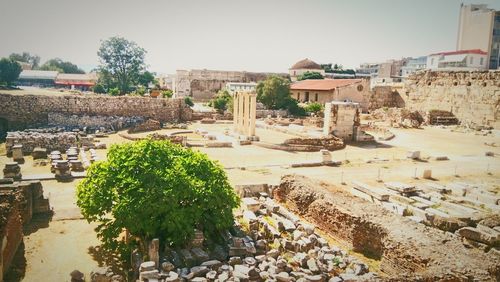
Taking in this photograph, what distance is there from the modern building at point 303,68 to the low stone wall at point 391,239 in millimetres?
54936

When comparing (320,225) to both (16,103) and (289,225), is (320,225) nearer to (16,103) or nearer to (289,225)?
(289,225)

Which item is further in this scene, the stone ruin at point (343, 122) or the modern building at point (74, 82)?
the modern building at point (74, 82)

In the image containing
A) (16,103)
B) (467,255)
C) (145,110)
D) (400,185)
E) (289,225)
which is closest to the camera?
(467,255)

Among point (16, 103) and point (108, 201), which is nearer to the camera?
point (108, 201)

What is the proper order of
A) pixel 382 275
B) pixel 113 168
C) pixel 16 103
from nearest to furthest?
pixel 382 275, pixel 113 168, pixel 16 103

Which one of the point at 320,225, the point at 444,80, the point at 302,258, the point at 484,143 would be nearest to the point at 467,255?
the point at 302,258

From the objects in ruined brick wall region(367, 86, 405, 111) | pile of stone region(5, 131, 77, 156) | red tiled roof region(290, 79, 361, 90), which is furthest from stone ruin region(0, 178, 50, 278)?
ruined brick wall region(367, 86, 405, 111)

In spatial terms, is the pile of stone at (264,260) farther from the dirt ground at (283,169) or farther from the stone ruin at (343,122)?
the stone ruin at (343,122)

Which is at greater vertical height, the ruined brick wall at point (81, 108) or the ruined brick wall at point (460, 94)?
the ruined brick wall at point (460, 94)

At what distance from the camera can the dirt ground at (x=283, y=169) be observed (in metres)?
10.0

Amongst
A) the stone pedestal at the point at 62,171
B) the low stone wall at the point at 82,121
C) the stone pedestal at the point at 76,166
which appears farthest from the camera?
the low stone wall at the point at 82,121

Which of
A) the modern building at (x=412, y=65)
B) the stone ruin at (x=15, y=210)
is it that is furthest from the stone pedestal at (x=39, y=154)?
the modern building at (x=412, y=65)

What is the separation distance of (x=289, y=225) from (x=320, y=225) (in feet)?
3.84

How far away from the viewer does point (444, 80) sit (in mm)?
40312
